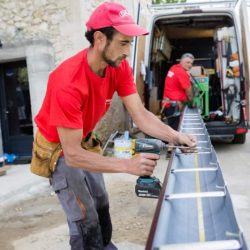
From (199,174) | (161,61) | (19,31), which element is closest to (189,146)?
(199,174)

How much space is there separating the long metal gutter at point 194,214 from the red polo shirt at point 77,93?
2.17ft

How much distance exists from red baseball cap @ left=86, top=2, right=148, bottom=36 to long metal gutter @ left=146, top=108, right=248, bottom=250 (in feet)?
3.18

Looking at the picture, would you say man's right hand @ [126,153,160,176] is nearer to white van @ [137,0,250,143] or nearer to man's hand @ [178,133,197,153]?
man's hand @ [178,133,197,153]

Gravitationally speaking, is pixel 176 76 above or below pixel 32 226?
above

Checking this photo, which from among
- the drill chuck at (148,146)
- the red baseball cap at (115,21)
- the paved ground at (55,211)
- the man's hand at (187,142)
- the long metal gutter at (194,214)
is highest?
the red baseball cap at (115,21)

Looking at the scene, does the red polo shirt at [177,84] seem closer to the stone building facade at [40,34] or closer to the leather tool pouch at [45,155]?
the stone building facade at [40,34]

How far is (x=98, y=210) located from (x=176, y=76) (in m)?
5.02

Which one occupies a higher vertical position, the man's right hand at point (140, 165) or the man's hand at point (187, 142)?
the man's right hand at point (140, 165)

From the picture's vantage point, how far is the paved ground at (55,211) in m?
4.20

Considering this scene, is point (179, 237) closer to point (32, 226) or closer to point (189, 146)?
point (189, 146)

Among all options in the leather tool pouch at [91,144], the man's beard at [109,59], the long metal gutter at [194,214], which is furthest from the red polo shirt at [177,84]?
the man's beard at [109,59]

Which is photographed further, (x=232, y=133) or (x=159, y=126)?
(x=232, y=133)

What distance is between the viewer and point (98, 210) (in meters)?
3.25

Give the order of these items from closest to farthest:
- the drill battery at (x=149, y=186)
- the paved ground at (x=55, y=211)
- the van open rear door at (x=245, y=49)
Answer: the drill battery at (x=149, y=186), the paved ground at (x=55, y=211), the van open rear door at (x=245, y=49)
